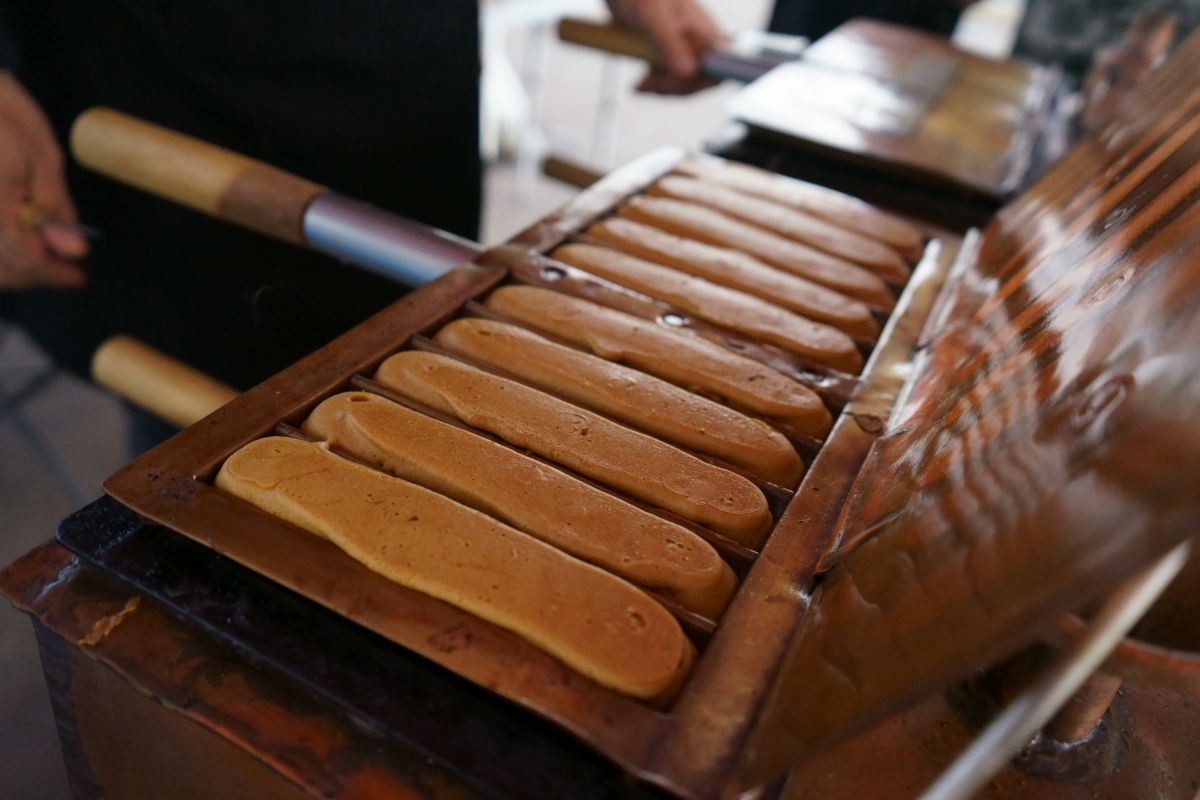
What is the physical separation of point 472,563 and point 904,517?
467mm

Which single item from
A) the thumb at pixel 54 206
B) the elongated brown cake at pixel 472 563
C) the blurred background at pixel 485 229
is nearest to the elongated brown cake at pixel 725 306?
the elongated brown cake at pixel 472 563

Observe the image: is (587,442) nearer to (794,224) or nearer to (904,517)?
(904,517)

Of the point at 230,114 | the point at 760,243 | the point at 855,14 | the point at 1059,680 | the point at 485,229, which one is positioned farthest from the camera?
the point at 485,229

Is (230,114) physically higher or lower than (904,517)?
lower

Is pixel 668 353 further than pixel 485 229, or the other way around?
pixel 485 229

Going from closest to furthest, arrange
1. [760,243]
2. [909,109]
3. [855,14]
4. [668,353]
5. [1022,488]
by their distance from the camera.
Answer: [1022,488] < [668,353] < [760,243] < [909,109] < [855,14]

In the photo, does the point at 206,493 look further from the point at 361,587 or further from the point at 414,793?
the point at 414,793

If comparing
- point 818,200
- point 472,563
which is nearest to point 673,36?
point 818,200

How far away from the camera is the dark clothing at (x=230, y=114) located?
6.61 ft

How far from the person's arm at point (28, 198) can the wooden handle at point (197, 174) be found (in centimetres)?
17

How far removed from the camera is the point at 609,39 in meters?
2.66

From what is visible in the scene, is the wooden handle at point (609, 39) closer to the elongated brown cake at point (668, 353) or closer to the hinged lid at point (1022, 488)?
the elongated brown cake at point (668, 353)

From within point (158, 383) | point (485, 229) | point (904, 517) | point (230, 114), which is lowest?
point (485, 229)

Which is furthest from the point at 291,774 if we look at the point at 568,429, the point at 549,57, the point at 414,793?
the point at 549,57
